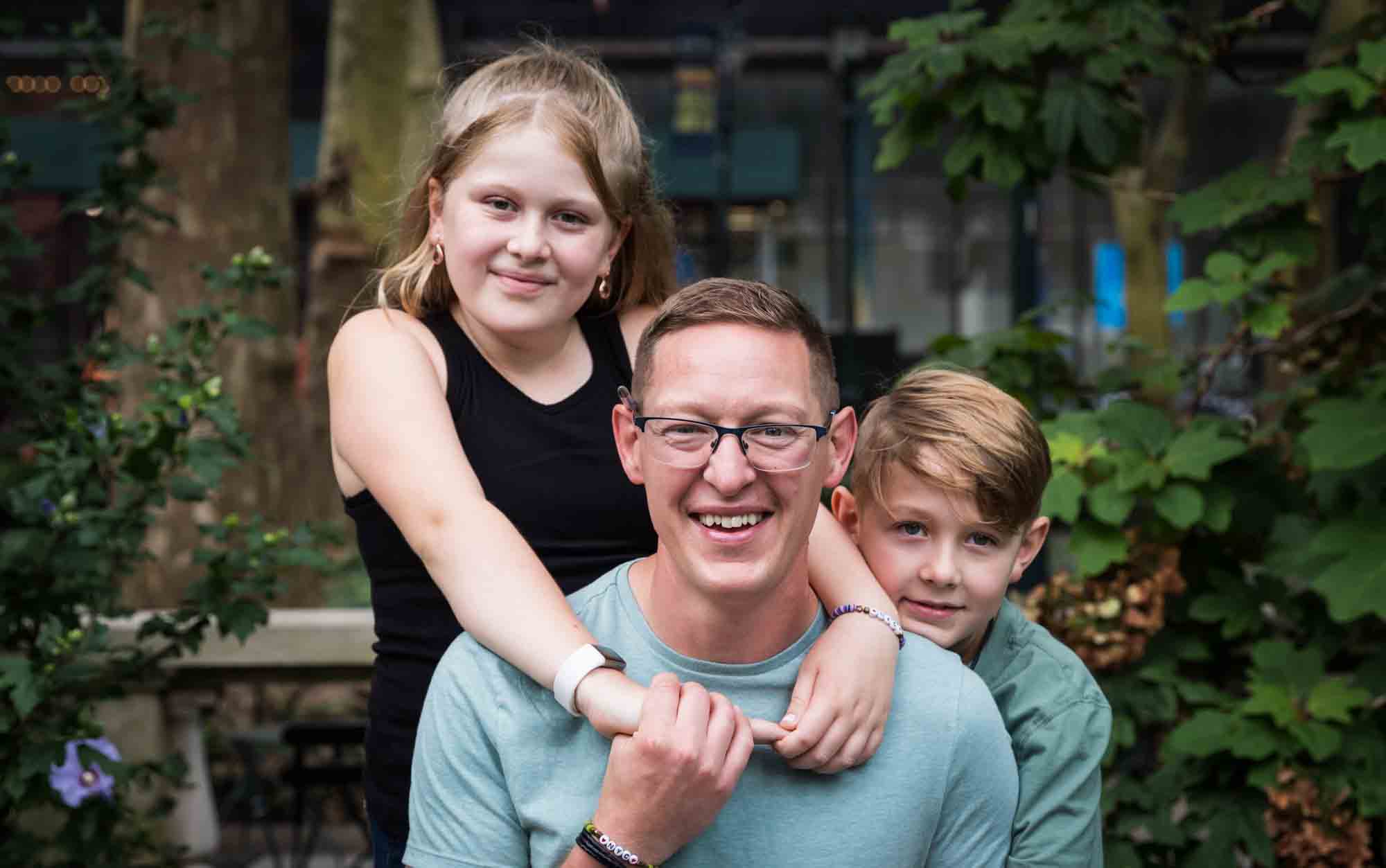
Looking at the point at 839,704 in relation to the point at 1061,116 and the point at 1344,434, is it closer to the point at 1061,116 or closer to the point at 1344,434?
the point at 1344,434

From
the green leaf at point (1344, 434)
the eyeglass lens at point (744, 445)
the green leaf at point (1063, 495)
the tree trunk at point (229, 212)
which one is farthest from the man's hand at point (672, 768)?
the tree trunk at point (229, 212)

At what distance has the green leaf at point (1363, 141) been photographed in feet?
11.4

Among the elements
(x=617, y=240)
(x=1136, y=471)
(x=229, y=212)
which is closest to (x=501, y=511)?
(x=617, y=240)

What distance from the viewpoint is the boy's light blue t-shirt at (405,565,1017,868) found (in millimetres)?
1953

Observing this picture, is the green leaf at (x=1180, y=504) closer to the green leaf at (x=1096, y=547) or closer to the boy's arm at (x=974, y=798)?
the green leaf at (x=1096, y=547)

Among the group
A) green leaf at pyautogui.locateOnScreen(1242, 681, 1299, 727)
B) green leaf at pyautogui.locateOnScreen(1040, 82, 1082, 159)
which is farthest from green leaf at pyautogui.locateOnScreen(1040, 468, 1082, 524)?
green leaf at pyautogui.locateOnScreen(1040, 82, 1082, 159)

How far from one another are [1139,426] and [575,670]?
90.6 inches

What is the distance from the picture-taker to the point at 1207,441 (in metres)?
3.76

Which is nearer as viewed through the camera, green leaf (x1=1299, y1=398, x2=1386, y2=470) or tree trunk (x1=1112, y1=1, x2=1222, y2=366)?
green leaf (x1=1299, y1=398, x2=1386, y2=470)

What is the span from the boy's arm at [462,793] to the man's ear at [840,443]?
20.6 inches

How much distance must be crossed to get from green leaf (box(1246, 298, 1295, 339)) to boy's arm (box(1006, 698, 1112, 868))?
183cm

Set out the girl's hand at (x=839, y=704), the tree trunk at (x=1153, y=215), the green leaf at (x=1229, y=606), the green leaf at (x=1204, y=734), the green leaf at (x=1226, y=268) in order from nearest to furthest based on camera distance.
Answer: the girl's hand at (x=839, y=704)
the green leaf at (x=1204, y=734)
the green leaf at (x=1226, y=268)
the green leaf at (x=1229, y=606)
the tree trunk at (x=1153, y=215)

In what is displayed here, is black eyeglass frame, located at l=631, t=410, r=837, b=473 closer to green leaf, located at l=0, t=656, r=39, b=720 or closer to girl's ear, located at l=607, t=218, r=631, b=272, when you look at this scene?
girl's ear, located at l=607, t=218, r=631, b=272

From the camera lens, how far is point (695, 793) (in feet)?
5.88
